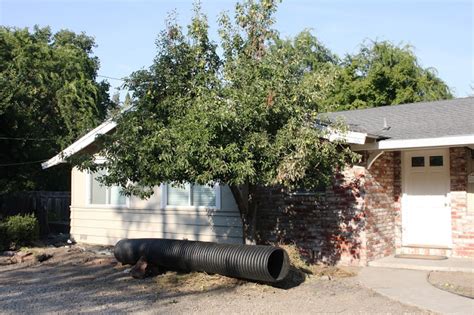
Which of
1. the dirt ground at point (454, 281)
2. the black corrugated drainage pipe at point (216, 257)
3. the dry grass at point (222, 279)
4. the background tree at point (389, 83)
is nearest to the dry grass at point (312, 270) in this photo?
the dry grass at point (222, 279)

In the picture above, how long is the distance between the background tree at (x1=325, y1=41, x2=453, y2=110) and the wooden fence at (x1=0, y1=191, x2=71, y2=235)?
15183 mm

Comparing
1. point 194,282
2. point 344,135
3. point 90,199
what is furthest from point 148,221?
point 344,135

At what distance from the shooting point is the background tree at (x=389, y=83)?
29.9 metres

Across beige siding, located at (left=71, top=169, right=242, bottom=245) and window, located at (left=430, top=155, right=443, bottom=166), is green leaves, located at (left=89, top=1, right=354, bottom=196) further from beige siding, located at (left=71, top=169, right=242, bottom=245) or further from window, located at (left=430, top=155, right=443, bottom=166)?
beige siding, located at (left=71, top=169, right=242, bottom=245)

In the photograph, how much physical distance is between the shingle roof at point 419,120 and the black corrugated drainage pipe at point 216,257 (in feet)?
9.50

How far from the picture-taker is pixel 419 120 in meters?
12.0

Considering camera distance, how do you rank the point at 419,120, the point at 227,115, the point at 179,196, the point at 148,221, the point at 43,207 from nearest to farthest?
the point at 227,115
the point at 419,120
the point at 179,196
the point at 148,221
the point at 43,207

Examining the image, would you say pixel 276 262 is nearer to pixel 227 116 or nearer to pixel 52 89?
pixel 227 116

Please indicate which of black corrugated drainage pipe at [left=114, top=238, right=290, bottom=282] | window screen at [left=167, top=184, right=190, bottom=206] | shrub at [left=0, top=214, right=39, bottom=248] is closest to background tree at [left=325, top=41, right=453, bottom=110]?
window screen at [left=167, top=184, right=190, bottom=206]

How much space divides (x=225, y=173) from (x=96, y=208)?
861 centimetres

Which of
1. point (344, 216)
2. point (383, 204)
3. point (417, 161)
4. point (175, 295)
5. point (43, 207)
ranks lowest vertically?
point (175, 295)

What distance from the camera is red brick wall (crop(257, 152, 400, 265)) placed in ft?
35.7

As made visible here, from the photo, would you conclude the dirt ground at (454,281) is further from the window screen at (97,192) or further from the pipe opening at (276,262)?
the window screen at (97,192)

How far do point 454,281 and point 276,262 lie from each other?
313 centimetres
